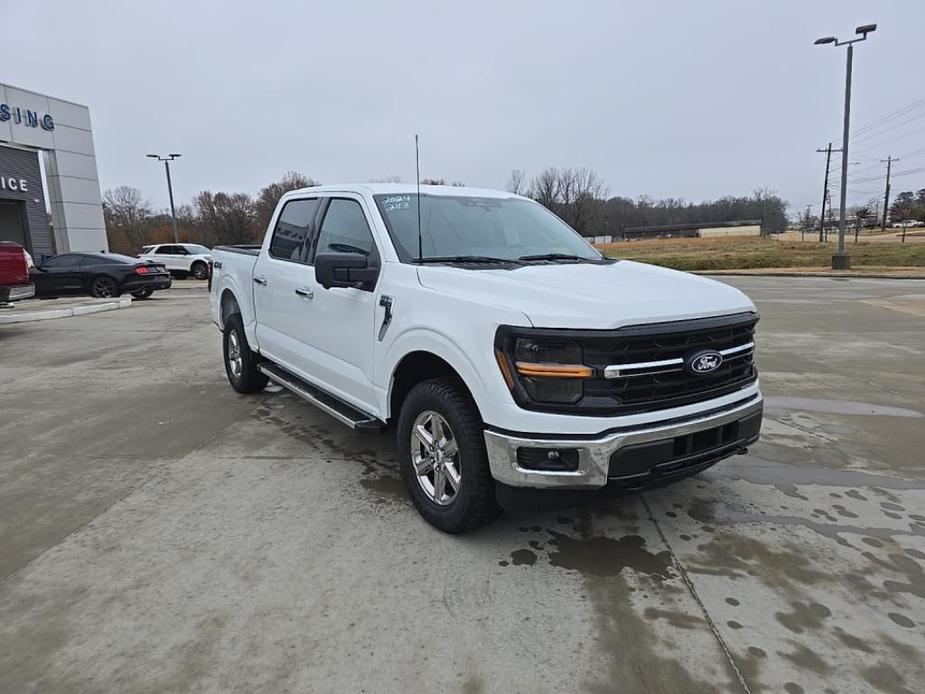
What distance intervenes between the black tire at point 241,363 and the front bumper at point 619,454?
382cm

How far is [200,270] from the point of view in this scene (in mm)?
27781

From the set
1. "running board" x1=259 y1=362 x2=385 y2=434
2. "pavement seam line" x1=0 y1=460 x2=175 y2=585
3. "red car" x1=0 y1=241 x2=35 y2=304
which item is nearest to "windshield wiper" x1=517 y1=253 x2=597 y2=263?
"running board" x1=259 y1=362 x2=385 y2=434

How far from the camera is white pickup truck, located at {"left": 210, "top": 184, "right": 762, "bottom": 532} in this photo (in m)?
2.81

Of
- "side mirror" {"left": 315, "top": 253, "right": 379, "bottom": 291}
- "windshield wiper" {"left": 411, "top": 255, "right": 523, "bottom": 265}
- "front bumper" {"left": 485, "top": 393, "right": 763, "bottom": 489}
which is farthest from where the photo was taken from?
"windshield wiper" {"left": 411, "top": 255, "right": 523, "bottom": 265}

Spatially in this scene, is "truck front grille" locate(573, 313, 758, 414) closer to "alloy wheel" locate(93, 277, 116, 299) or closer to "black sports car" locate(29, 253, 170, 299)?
"black sports car" locate(29, 253, 170, 299)

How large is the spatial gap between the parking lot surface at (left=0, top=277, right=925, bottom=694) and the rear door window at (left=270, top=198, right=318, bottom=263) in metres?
1.50

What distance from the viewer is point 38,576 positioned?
9.86 ft

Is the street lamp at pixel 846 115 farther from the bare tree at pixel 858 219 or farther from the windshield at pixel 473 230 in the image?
the bare tree at pixel 858 219

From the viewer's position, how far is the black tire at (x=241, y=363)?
20.1 ft

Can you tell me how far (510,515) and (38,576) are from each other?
244 centimetres

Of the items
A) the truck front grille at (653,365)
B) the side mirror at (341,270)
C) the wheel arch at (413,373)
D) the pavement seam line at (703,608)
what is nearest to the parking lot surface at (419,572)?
the pavement seam line at (703,608)

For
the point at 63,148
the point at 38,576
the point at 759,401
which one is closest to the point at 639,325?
the point at 759,401

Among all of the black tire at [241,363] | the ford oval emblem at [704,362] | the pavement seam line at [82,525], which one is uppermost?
the ford oval emblem at [704,362]

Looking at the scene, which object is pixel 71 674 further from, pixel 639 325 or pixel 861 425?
pixel 861 425
